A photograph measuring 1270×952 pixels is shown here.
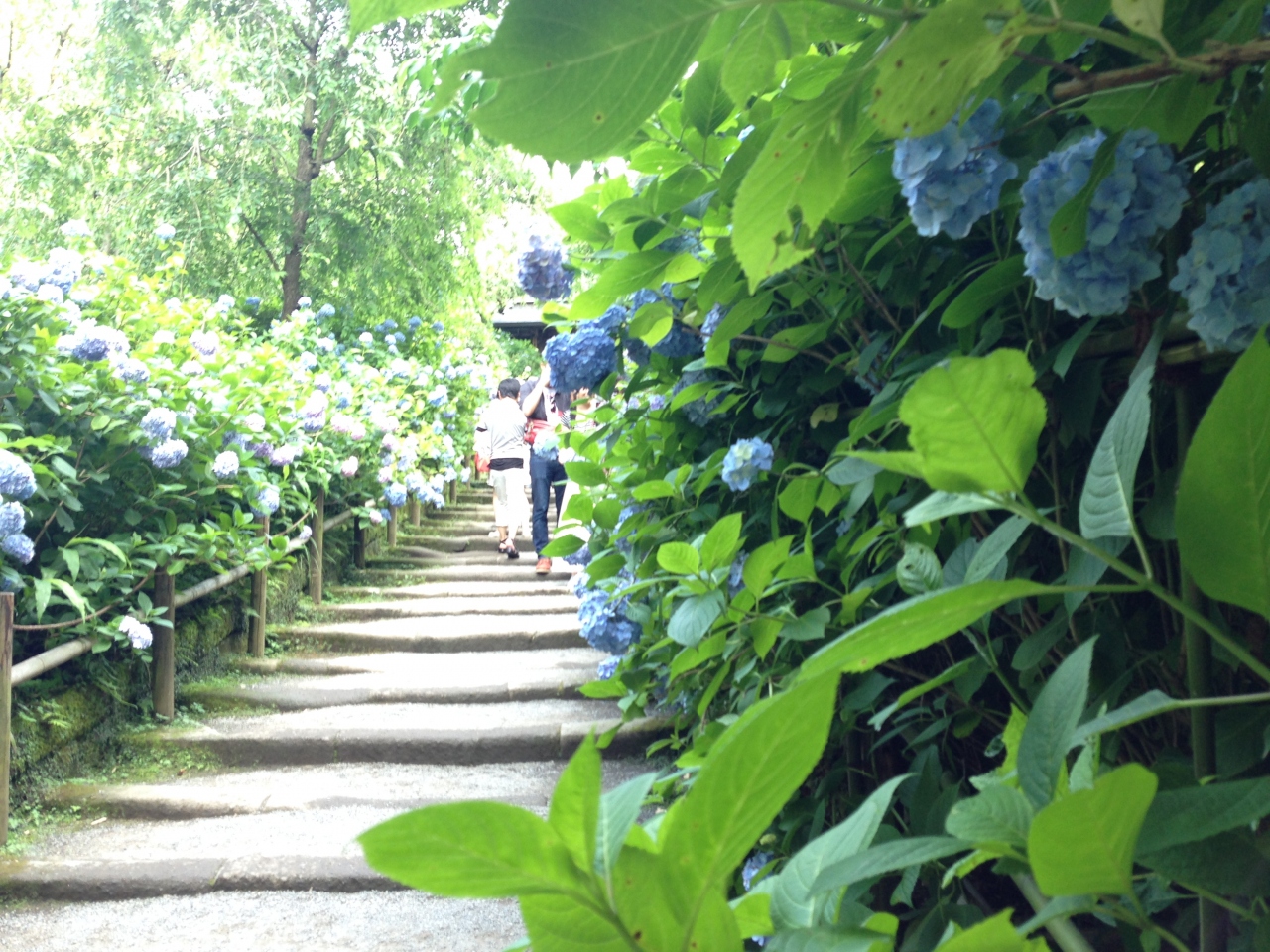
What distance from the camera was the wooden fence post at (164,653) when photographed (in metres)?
4.36

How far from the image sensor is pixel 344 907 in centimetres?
322

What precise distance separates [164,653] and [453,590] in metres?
3.48

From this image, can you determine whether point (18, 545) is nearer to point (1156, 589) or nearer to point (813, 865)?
point (813, 865)

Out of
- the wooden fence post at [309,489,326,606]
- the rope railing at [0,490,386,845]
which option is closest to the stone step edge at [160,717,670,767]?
the rope railing at [0,490,386,845]

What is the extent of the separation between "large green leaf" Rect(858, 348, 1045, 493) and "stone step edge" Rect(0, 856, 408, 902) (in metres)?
3.38

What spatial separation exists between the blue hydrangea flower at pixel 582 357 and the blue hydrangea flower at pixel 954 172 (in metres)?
1.21

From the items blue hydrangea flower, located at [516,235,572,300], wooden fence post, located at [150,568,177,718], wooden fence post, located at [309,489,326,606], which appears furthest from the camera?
wooden fence post, located at [309,489,326,606]

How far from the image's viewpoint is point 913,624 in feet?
0.97

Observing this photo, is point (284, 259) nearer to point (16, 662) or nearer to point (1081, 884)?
point (16, 662)

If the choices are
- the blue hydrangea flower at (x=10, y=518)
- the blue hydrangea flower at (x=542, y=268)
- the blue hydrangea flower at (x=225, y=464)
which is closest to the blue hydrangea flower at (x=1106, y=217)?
the blue hydrangea flower at (x=542, y=268)

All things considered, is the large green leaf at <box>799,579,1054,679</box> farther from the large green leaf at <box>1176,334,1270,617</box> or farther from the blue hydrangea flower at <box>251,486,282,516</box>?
the blue hydrangea flower at <box>251,486,282,516</box>

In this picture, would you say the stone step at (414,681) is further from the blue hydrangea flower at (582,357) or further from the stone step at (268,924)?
the blue hydrangea flower at (582,357)

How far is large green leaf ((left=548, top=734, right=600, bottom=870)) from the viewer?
251 millimetres

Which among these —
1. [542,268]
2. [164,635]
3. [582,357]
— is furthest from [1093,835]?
[164,635]
